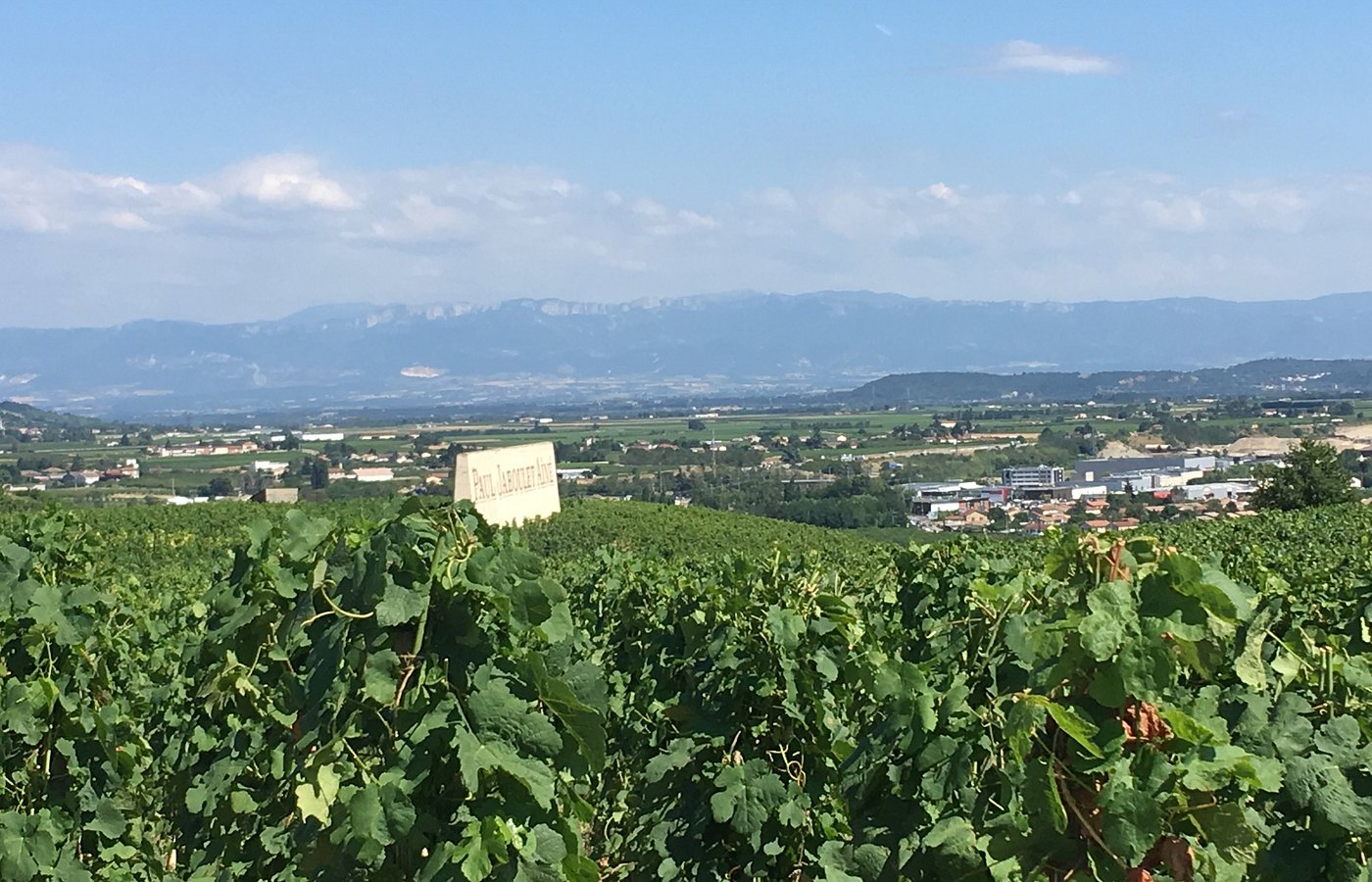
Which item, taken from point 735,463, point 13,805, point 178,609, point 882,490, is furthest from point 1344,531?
point 735,463

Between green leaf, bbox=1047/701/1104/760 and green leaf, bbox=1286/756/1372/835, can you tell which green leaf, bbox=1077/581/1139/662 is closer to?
green leaf, bbox=1047/701/1104/760

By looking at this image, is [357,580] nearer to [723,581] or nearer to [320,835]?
[320,835]

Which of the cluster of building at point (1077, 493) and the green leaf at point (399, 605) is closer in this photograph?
the green leaf at point (399, 605)

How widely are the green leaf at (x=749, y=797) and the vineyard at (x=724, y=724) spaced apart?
0.04 ft

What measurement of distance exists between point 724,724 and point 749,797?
540 millimetres

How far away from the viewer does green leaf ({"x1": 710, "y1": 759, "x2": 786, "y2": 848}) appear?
5.80m

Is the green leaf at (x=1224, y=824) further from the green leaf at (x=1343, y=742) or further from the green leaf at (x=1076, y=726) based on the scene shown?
the green leaf at (x=1343, y=742)

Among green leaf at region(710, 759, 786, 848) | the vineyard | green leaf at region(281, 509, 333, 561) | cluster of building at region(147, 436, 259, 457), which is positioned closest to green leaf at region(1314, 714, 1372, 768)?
the vineyard

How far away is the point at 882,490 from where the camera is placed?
7694 cm

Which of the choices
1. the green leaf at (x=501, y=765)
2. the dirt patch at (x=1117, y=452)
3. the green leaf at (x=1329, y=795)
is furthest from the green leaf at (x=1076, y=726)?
the dirt patch at (x=1117, y=452)

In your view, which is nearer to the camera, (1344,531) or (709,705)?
(709,705)

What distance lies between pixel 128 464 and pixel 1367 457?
89155mm

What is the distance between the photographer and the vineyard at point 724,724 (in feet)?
10.2

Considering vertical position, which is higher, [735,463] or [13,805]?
[13,805]
